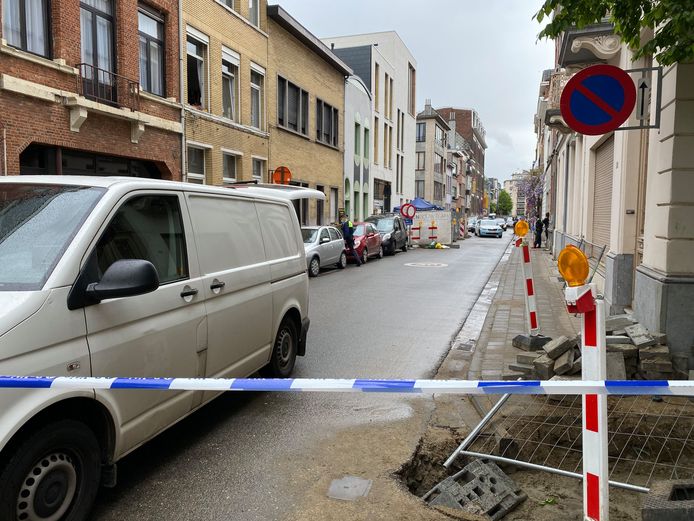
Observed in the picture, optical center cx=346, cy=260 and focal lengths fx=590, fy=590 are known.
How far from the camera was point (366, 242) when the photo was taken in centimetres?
2167

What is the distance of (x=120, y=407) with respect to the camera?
3.28 metres

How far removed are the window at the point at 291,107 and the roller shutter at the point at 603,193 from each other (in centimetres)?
1520

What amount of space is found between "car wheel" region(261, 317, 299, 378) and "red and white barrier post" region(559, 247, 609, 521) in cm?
321

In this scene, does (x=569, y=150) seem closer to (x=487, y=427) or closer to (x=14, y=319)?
(x=487, y=427)

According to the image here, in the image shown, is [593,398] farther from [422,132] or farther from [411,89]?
[422,132]

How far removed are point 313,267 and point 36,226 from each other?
522 inches

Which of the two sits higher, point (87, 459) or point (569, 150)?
point (569, 150)

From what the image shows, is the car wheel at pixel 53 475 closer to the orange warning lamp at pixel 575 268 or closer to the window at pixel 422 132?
the orange warning lamp at pixel 575 268

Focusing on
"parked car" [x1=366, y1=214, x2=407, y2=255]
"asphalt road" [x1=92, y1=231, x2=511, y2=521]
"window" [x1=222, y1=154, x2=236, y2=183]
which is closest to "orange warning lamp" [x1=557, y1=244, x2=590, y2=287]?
"asphalt road" [x1=92, y1=231, x2=511, y2=521]

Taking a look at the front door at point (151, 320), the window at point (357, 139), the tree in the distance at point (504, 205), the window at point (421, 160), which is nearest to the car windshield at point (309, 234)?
the front door at point (151, 320)

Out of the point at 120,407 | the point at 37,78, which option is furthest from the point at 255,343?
the point at 37,78

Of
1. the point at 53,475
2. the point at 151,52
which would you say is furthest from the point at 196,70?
the point at 53,475

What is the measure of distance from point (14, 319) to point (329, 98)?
29.1 metres

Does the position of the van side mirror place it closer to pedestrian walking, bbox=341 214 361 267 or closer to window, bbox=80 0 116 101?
window, bbox=80 0 116 101
